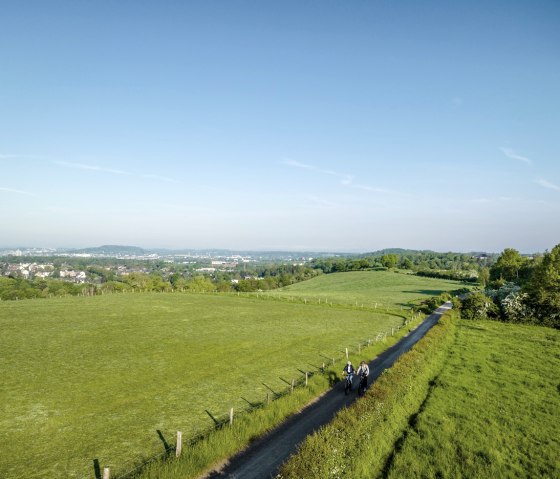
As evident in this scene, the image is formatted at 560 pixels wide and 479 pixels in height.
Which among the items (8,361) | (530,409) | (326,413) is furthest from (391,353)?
(8,361)

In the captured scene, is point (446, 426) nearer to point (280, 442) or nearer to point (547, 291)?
point (280, 442)

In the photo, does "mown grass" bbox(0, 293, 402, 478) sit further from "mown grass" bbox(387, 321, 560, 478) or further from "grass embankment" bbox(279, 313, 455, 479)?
"mown grass" bbox(387, 321, 560, 478)

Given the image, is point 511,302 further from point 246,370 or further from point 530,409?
point 246,370

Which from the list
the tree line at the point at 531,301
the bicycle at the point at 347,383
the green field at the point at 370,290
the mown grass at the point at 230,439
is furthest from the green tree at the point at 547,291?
the mown grass at the point at 230,439

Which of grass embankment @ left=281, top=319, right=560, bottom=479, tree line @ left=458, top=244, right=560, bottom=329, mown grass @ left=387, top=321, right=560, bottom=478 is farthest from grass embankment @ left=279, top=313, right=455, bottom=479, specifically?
tree line @ left=458, top=244, right=560, bottom=329

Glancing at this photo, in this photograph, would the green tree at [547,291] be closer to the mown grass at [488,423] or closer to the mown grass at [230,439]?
the mown grass at [488,423]
